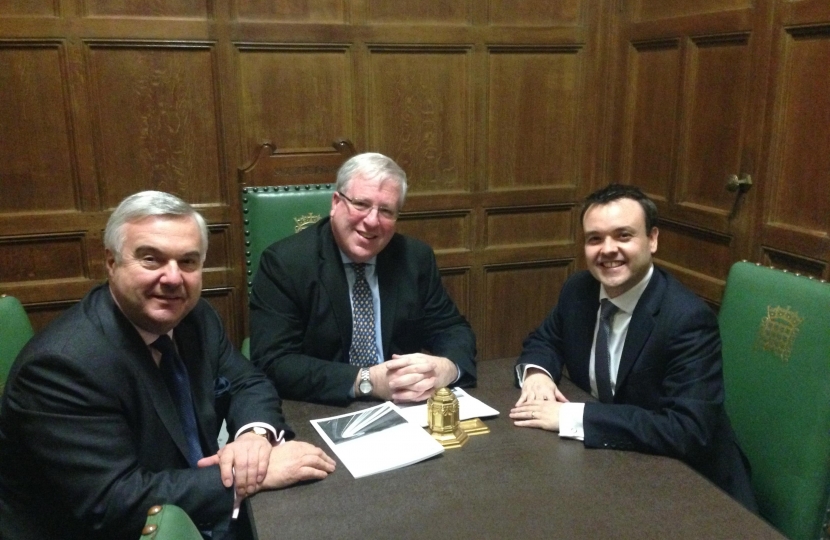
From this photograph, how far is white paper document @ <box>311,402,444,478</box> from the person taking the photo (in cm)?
133

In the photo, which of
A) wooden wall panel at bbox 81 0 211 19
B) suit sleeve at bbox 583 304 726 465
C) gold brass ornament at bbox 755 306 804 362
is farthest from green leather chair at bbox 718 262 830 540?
wooden wall panel at bbox 81 0 211 19

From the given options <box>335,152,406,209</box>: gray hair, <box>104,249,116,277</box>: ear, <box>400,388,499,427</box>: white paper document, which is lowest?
<box>400,388,499,427</box>: white paper document

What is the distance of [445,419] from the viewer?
143 cm

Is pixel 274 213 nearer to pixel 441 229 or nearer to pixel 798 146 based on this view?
pixel 441 229

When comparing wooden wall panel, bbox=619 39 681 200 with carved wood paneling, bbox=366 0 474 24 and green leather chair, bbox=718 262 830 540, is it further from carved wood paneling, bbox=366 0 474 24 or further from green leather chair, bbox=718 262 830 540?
green leather chair, bbox=718 262 830 540

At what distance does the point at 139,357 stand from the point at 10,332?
49 cm

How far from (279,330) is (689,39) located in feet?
6.51

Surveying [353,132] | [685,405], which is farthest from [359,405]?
[353,132]

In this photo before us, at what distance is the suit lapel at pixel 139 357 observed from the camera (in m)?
1.33

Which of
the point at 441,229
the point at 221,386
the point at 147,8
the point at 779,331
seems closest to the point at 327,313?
the point at 221,386

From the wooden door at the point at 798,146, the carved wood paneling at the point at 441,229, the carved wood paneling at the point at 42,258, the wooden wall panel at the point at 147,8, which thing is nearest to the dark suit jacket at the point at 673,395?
the wooden door at the point at 798,146

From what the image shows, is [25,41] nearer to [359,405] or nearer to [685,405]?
[359,405]

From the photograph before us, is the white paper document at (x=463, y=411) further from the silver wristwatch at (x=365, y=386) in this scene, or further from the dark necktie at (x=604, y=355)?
the dark necktie at (x=604, y=355)

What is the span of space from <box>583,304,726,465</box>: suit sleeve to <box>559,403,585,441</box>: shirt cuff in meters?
0.02
